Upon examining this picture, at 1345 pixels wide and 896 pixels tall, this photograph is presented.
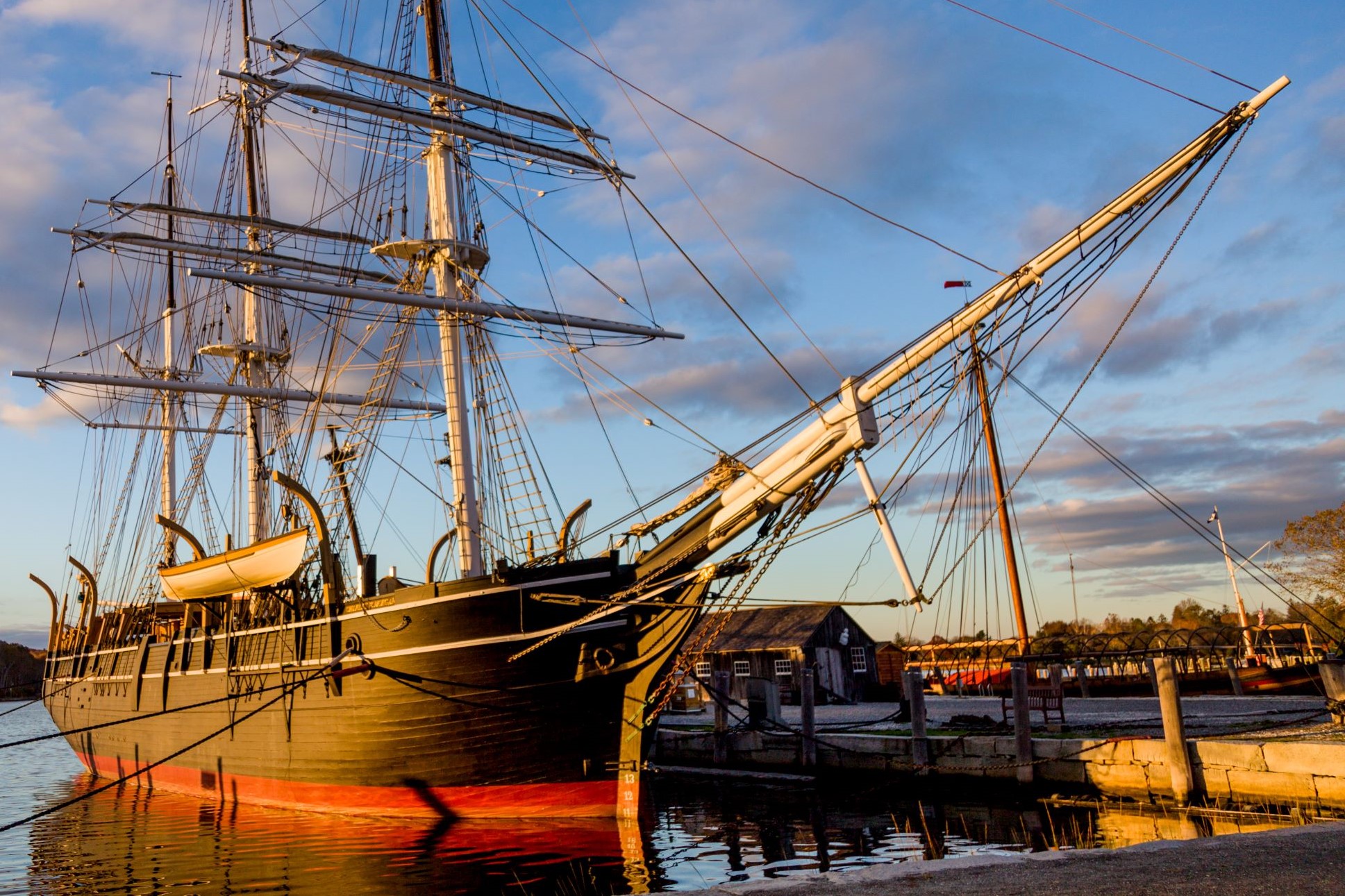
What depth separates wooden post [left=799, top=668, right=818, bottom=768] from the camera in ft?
64.6

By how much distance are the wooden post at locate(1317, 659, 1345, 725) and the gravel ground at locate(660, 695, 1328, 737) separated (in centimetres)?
24

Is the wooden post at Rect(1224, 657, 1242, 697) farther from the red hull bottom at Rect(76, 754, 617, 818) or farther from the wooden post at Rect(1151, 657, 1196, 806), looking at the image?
the red hull bottom at Rect(76, 754, 617, 818)

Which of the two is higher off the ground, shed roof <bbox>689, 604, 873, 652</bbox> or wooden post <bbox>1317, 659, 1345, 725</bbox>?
shed roof <bbox>689, 604, 873, 652</bbox>

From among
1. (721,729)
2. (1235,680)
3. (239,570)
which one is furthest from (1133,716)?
(239,570)

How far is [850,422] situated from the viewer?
13875mm

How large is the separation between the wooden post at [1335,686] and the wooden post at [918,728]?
598 centimetres

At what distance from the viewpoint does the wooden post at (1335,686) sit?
48.9 feet

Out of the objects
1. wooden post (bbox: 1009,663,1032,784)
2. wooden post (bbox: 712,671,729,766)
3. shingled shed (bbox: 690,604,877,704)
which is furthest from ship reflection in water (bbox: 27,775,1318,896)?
shingled shed (bbox: 690,604,877,704)

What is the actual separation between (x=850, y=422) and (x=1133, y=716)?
34.8 feet

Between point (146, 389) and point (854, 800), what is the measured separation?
33409mm

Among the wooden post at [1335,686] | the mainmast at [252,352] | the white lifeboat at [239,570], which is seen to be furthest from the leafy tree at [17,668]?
the wooden post at [1335,686]

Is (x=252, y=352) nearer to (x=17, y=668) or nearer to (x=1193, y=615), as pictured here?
(x=1193, y=615)

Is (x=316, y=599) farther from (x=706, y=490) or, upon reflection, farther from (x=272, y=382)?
(x=272, y=382)

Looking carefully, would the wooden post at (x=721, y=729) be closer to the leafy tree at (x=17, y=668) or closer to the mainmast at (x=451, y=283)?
the mainmast at (x=451, y=283)
